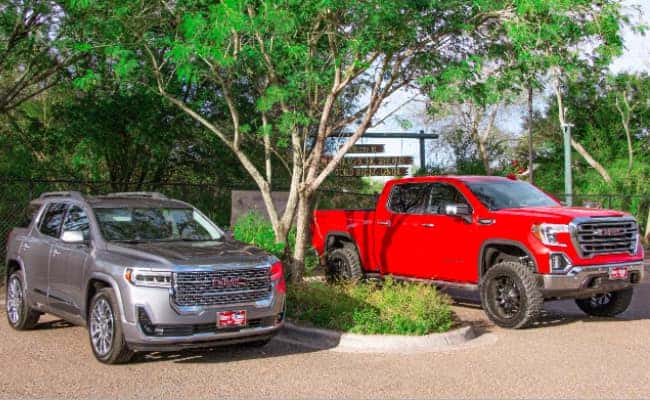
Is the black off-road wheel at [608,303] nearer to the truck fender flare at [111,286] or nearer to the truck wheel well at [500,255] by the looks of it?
the truck wheel well at [500,255]

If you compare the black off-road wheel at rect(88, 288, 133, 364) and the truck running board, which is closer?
the black off-road wheel at rect(88, 288, 133, 364)

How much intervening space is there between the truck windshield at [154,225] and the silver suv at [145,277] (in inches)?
0.5

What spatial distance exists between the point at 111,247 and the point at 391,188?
6.04 meters

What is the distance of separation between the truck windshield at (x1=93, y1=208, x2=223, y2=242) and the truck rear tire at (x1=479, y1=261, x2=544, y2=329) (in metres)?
3.84

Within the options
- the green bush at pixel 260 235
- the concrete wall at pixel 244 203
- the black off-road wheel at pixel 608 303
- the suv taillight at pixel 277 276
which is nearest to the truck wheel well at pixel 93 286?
the suv taillight at pixel 277 276

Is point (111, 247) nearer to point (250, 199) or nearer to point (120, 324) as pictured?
point (120, 324)

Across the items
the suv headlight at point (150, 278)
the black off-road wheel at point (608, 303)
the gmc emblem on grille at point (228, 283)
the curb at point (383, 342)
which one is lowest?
the curb at point (383, 342)

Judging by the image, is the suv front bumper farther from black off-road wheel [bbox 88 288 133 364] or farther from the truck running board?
the truck running board

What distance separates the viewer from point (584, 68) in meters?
12.9

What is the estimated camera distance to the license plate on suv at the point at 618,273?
10.7 m

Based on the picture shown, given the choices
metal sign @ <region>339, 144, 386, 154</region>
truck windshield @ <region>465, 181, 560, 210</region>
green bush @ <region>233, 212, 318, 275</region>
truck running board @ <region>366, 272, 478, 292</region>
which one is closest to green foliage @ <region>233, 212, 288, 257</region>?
green bush @ <region>233, 212, 318, 275</region>

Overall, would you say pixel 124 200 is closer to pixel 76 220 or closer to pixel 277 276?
pixel 76 220

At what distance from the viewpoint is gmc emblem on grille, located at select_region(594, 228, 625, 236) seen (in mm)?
10742

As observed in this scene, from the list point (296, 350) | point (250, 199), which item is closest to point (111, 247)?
point (296, 350)
